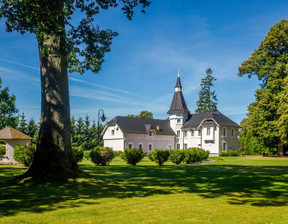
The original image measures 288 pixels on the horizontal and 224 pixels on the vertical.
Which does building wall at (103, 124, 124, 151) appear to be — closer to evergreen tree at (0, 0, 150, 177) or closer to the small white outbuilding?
the small white outbuilding

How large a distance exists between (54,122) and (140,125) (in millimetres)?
45666

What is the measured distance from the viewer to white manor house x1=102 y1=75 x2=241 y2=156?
51.5 meters

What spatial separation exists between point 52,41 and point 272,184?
1041 centimetres

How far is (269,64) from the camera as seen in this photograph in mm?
40312

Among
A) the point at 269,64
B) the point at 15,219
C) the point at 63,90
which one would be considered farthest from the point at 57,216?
the point at 269,64

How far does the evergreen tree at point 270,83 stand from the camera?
38.6m

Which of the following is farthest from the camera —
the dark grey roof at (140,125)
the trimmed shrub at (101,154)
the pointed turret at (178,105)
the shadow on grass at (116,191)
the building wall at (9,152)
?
the pointed turret at (178,105)

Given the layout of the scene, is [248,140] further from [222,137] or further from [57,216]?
[57,216]

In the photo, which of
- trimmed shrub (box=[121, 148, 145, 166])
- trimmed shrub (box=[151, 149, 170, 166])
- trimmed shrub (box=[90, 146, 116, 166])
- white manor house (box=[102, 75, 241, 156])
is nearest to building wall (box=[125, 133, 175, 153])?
white manor house (box=[102, 75, 241, 156])

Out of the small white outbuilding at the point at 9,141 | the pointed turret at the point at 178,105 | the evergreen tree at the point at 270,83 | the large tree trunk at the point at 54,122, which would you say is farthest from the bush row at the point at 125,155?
the pointed turret at the point at 178,105

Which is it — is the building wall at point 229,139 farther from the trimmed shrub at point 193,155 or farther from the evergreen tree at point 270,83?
the trimmed shrub at point 193,155

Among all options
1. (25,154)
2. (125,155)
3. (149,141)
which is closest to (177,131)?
(149,141)

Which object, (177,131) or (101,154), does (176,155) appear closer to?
(101,154)

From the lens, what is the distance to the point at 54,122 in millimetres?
11414
